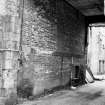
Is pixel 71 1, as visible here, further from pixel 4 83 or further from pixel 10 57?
pixel 4 83

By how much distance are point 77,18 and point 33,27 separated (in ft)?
19.2

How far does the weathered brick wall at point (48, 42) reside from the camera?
7.98 m

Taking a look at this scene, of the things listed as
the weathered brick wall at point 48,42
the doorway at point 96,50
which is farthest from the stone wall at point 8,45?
the doorway at point 96,50

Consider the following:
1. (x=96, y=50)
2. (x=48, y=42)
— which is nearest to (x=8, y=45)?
(x=48, y=42)

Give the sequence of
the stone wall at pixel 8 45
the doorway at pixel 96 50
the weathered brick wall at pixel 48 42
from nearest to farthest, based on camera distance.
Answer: the stone wall at pixel 8 45
the weathered brick wall at pixel 48 42
the doorway at pixel 96 50

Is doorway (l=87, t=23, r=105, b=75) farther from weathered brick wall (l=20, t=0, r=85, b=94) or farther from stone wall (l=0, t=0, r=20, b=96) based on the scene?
stone wall (l=0, t=0, r=20, b=96)

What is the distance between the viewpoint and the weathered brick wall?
7.98 metres

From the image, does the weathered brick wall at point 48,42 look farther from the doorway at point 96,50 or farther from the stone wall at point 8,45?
the doorway at point 96,50

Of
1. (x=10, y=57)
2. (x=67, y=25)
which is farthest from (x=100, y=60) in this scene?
(x=10, y=57)

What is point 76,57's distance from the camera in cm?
1323

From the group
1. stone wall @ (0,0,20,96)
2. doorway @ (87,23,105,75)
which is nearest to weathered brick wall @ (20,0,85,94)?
stone wall @ (0,0,20,96)

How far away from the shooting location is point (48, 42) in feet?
30.9

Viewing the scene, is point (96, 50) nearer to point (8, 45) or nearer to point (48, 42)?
point (48, 42)

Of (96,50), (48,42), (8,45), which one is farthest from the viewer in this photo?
(96,50)
